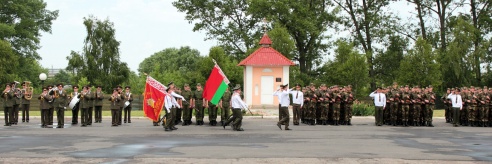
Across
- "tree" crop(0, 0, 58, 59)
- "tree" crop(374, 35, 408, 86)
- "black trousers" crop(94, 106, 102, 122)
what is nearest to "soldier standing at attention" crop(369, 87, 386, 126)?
"black trousers" crop(94, 106, 102, 122)

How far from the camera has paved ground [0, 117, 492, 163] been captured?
44.1 ft

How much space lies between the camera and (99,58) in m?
61.5

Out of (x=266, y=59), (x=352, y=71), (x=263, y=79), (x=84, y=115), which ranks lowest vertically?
(x=84, y=115)

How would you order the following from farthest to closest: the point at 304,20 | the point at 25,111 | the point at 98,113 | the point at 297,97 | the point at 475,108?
the point at 304,20, the point at 25,111, the point at 98,113, the point at 475,108, the point at 297,97

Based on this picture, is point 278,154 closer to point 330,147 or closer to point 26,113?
point 330,147

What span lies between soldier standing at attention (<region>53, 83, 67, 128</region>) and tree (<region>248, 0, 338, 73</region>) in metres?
32.0

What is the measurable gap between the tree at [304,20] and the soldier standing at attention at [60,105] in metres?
32.0

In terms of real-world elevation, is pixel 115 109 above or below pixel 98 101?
below

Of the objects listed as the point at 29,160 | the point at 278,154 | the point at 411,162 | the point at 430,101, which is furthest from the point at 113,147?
the point at 430,101

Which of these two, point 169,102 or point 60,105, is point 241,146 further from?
point 60,105

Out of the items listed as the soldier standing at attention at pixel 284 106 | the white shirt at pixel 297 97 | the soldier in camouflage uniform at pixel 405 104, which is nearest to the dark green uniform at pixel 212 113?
the soldier standing at attention at pixel 284 106

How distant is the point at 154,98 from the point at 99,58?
39515 millimetres

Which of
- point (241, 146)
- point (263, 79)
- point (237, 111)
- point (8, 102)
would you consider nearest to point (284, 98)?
point (237, 111)

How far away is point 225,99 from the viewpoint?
2434 centimetres
